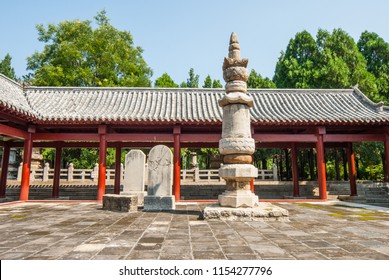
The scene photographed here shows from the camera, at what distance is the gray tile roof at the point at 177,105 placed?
10195 millimetres

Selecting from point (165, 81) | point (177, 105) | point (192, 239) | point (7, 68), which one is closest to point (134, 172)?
point (177, 105)

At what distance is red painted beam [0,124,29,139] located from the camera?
28.9 ft

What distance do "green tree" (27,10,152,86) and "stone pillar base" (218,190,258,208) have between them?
19.7 m

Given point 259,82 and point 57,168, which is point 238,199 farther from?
point 259,82

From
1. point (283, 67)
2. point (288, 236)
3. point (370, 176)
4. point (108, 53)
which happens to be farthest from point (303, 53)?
point (288, 236)

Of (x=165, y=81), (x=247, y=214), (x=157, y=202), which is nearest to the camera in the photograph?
(x=247, y=214)

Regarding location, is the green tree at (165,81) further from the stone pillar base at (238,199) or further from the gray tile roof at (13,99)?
the stone pillar base at (238,199)

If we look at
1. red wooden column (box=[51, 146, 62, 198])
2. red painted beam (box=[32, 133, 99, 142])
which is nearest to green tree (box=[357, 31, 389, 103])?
red painted beam (box=[32, 133, 99, 142])

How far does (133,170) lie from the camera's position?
29.7 feet

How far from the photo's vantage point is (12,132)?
9.30m

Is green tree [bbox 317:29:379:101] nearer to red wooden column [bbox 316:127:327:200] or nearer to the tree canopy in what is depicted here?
the tree canopy

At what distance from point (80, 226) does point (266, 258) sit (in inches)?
148

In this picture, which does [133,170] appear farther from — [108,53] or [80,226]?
[108,53]

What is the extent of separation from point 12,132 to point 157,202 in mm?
6376
